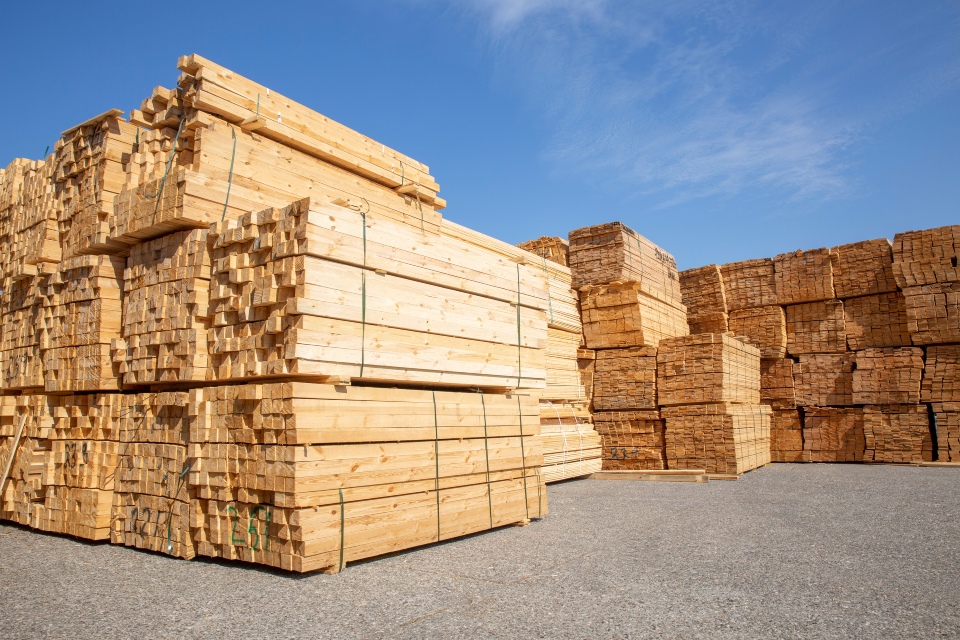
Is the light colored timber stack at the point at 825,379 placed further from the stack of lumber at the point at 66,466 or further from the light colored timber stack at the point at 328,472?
the stack of lumber at the point at 66,466

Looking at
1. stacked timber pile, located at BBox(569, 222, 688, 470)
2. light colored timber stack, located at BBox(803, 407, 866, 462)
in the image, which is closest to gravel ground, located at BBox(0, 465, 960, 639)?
stacked timber pile, located at BBox(569, 222, 688, 470)

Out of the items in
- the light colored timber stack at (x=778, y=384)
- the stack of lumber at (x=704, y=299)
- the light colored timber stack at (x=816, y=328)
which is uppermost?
the stack of lumber at (x=704, y=299)

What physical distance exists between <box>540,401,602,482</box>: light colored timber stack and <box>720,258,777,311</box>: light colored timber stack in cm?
545

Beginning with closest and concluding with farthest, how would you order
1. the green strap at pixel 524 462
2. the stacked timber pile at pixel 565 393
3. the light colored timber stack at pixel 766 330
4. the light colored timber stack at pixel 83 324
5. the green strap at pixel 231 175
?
1. the green strap at pixel 231 175
2. the light colored timber stack at pixel 83 324
3. the green strap at pixel 524 462
4. the stacked timber pile at pixel 565 393
5. the light colored timber stack at pixel 766 330

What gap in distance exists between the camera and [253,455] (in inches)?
226

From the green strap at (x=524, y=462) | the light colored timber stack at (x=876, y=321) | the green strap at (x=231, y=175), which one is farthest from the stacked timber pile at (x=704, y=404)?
the green strap at (x=231, y=175)

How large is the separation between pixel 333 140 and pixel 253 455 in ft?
13.6

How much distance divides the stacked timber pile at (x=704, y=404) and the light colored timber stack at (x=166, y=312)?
28.3ft

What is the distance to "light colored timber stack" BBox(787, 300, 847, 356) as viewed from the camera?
586 inches

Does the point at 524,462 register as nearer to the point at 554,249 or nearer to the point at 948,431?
the point at 554,249

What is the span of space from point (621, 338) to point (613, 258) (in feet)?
4.91

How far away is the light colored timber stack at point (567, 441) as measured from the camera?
1121 centimetres

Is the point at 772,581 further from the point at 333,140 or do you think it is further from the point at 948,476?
the point at 948,476

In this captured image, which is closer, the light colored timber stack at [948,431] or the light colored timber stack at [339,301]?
the light colored timber stack at [339,301]
